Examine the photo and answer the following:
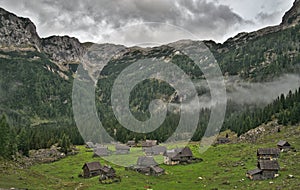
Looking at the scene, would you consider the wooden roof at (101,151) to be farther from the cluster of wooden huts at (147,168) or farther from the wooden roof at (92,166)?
the wooden roof at (92,166)

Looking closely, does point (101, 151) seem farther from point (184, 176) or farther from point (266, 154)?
point (266, 154)

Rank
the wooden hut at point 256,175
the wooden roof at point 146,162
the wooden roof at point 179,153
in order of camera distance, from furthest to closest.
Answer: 1. the wooden roof at point 179,153
2. the wooden roof at point 146,162
3. the wooden hut at point 256,175

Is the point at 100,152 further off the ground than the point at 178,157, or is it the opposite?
Result: the point at 178,157

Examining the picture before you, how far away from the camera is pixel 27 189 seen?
53.8m

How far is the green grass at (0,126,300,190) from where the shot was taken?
60.4 m

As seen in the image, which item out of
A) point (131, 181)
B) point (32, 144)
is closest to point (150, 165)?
point (131, 181)

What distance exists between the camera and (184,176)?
2970 inches

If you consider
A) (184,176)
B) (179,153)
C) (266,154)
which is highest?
(266,154)

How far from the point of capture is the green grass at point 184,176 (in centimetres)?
6044

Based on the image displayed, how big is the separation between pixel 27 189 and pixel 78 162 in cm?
5037

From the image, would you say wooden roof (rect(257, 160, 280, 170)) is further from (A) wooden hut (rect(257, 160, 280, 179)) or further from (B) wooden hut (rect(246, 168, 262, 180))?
(B) wooden hut (rect(246, 168, 262, 180))

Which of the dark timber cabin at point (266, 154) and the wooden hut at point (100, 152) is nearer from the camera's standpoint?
the dark timber cabin at point (266, 154)

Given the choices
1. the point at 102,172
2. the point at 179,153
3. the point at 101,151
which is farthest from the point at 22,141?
the point at 179,153

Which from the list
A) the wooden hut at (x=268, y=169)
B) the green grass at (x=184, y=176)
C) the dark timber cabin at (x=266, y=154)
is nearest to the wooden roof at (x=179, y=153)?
the green grass at (x=184, y=176)
